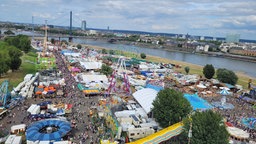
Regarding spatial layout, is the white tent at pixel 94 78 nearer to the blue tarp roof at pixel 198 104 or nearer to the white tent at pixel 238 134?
the blue tarp roof at pixel 198 104

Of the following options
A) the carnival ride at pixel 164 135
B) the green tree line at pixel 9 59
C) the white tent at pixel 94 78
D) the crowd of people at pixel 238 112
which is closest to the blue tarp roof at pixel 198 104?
the crowd of people at pixel 238 112

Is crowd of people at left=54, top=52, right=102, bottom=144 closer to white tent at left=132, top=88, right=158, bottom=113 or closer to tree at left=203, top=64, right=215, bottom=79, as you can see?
white tent at left=132, top=88, right=158, bottom=113

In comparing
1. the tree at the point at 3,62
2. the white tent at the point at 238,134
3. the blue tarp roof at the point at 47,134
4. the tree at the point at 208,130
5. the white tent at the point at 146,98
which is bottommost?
the white tent at the point at 238,134

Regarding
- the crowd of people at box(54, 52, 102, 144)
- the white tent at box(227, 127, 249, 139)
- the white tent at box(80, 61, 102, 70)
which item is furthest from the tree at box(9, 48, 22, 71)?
the white tent at box(227, 127, 249, 139)

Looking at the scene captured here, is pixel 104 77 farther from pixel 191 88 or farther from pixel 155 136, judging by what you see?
pixel 155 136

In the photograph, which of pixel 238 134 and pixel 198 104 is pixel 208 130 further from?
pixel 198 104

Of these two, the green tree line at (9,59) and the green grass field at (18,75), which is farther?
the green tree line at (9,59)
